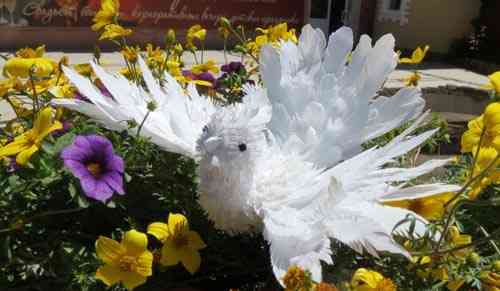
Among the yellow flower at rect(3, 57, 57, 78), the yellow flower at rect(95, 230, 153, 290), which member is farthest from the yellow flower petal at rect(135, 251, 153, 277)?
the yellow flower at rect(3, 57, 57, 78)

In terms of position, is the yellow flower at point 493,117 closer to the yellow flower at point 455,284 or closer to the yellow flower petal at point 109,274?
the yellow flower at point 455,284

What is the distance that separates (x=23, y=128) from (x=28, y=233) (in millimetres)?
246

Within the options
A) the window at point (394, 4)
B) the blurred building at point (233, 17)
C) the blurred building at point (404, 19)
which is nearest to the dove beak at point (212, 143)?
the blurred building at point (233, 17)

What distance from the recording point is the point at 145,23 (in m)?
8.45

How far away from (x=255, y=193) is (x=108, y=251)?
16cm

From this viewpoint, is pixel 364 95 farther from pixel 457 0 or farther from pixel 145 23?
pixel 457 0

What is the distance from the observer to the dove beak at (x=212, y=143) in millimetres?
601

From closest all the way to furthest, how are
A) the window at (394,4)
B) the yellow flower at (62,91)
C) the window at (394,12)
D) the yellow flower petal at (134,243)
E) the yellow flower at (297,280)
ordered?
1. the yellow flower at (297,280)
2. the yellow flower petal at (134,243)
3. the yellow flower at (62,91)
4. the window at (394,12)
5. the window at (394,4)

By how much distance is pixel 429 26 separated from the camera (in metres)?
10.2

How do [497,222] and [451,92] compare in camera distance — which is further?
[451,92]

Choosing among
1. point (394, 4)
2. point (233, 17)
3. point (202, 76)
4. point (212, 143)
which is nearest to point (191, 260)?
point (212, 143)

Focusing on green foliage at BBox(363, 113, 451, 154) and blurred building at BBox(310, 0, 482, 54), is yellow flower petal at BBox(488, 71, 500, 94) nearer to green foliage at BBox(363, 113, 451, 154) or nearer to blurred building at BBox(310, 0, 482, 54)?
green foliage at BBox(363, 113, 451, 154)

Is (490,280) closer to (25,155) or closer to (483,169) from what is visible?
(483,169)

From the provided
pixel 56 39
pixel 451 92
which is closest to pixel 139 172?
pixel 451 92
